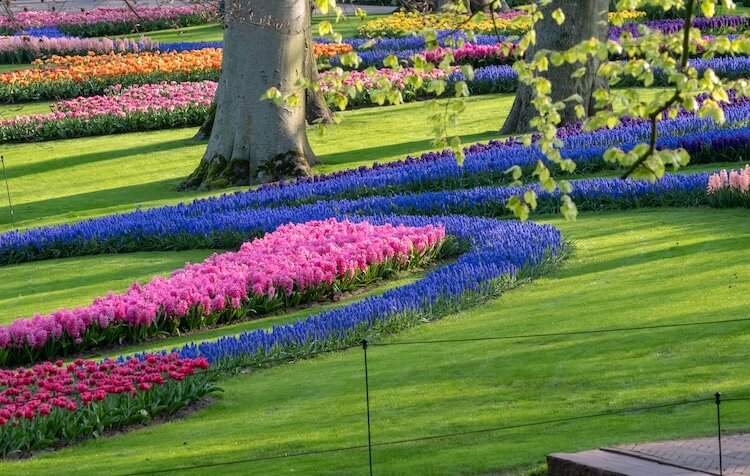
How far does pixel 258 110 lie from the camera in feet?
69.5

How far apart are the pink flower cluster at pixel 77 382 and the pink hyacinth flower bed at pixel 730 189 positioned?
742cm

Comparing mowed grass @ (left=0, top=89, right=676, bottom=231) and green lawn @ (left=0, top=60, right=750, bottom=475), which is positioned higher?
green lawn @ (left=0, top=60, right=750, bottom=475)

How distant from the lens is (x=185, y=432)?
31.0 ft

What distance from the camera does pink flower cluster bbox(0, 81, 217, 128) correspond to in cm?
2859

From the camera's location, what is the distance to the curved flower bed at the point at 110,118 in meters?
28.1

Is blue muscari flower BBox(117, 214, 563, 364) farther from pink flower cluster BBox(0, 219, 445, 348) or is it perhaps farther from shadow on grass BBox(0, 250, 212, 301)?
shadow on grass BBox(0, 250, 212, 301)

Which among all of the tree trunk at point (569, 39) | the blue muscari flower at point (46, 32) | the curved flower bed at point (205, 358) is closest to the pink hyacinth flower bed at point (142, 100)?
the tree trunk at point (569, 39)

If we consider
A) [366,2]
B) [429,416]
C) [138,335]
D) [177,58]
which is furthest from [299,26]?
[366,2]

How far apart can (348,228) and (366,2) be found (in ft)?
146

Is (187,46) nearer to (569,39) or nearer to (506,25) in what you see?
(506,25)

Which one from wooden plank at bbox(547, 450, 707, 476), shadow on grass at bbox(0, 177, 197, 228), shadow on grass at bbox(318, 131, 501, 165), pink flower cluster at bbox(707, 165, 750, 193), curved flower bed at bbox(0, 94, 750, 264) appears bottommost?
shadow on grass at bbox(0, 177, 197, 228)

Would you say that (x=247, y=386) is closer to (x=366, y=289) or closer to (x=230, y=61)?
(x=366, y=289)

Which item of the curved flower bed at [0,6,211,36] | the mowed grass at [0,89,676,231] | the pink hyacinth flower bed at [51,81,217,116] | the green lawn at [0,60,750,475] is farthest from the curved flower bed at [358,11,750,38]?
the green lawn at [0,60,750,475]

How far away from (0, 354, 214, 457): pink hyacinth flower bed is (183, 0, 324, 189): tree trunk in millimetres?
10621
